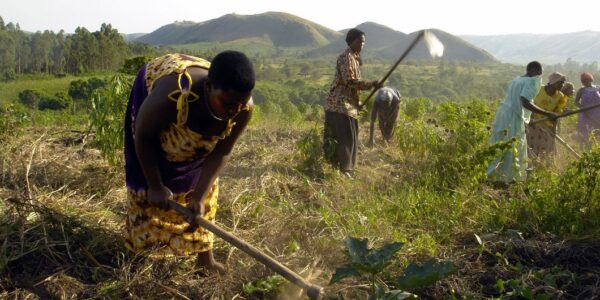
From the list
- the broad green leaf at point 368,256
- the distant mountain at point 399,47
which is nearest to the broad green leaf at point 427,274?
the broad green leaf at point 368,256

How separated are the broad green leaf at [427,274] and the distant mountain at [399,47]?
2068mm

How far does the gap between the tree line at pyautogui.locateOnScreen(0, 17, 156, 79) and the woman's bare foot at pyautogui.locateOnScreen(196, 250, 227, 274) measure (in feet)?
142

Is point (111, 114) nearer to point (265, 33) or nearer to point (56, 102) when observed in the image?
point (56, 102)

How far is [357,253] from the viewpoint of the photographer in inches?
74.9

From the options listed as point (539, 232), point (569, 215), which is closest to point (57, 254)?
point (539, 232)

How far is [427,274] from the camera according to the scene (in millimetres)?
1842

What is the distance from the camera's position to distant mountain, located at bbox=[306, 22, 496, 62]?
4.16 metres

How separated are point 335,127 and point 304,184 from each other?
2.50 ft

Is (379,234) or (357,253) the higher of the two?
(357,253)

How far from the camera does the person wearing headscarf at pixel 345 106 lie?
452 cm

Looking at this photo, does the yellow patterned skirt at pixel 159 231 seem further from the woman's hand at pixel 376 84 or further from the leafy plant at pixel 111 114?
the woman's hand at pixel 376 84

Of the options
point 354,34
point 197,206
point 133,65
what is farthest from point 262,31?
point 197,206

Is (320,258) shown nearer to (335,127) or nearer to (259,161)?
(335,127)

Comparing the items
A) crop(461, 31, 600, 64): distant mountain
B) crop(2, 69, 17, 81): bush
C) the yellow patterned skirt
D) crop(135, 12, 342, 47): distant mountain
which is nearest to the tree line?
crop(2, 69, 17, 81): bush
